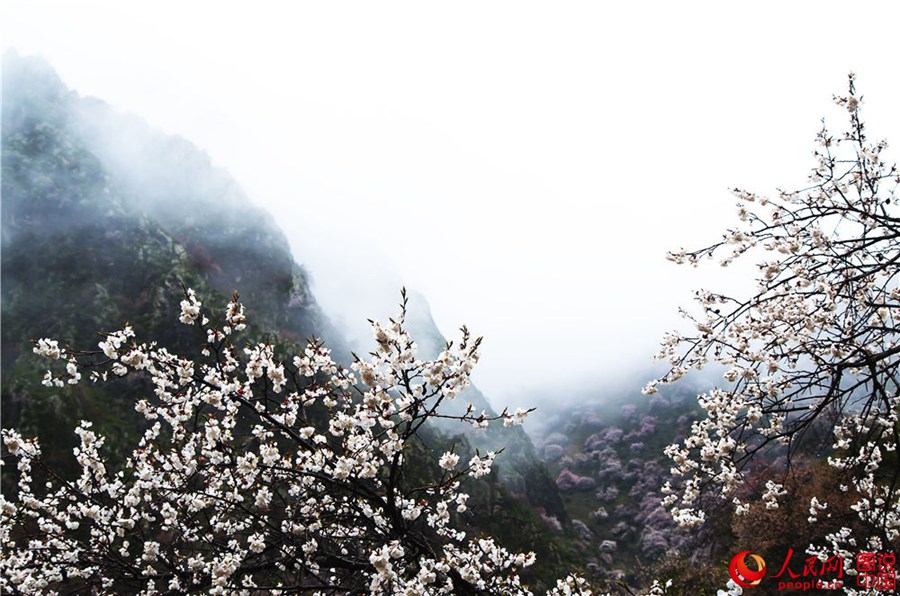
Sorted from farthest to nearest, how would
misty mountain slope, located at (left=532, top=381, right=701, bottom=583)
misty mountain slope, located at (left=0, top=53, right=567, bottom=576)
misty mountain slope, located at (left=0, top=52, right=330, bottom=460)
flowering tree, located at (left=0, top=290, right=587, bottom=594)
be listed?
misty mountain slope, located at (left=532, top=381, right=701, bottom=583) → misty mountain slope, located at (left=0, top=52, right=330, bottom=460) → misty mountain slope, located at (left=0, top=53, right=567, bottom=576) → flowering tree, located at (left=0, top=290, right=587, bottom=594)

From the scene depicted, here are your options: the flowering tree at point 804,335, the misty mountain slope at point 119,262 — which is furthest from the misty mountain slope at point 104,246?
the flowering tree at point 804,335

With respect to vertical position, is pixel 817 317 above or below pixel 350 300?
below

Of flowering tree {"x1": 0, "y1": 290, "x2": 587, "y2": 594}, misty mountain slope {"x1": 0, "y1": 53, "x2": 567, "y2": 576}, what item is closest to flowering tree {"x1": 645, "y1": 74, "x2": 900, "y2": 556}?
flowering tree {"x1": 0, "y1": 290, "x2": 587, "y2": 594}

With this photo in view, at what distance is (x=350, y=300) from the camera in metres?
52.5

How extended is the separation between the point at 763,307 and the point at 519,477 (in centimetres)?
3476

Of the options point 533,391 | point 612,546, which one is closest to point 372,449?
point 612,546

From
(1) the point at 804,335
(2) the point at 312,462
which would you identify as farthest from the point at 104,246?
(1) the point at 804,335

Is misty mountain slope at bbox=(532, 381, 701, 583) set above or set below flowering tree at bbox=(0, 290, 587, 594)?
above

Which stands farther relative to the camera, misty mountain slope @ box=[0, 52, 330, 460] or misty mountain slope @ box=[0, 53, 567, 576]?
misty mountain slope @ box=[0, 52, 330, 460]

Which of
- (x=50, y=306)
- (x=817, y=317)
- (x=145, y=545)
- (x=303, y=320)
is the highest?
(x=303, y=320)

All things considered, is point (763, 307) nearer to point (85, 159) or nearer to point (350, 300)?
point (85, 159)

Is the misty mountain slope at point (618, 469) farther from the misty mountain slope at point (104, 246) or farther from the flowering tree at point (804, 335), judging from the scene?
the misty mountain slope at point (104, 246)

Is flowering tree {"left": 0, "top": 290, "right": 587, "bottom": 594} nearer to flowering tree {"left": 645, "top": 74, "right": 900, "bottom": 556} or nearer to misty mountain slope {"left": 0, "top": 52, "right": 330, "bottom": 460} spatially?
flowering tree {"left": 645, "top": 74, "right": 900, "bottom": 556}

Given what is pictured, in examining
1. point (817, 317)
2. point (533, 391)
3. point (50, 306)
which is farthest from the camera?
point (533, 391)
